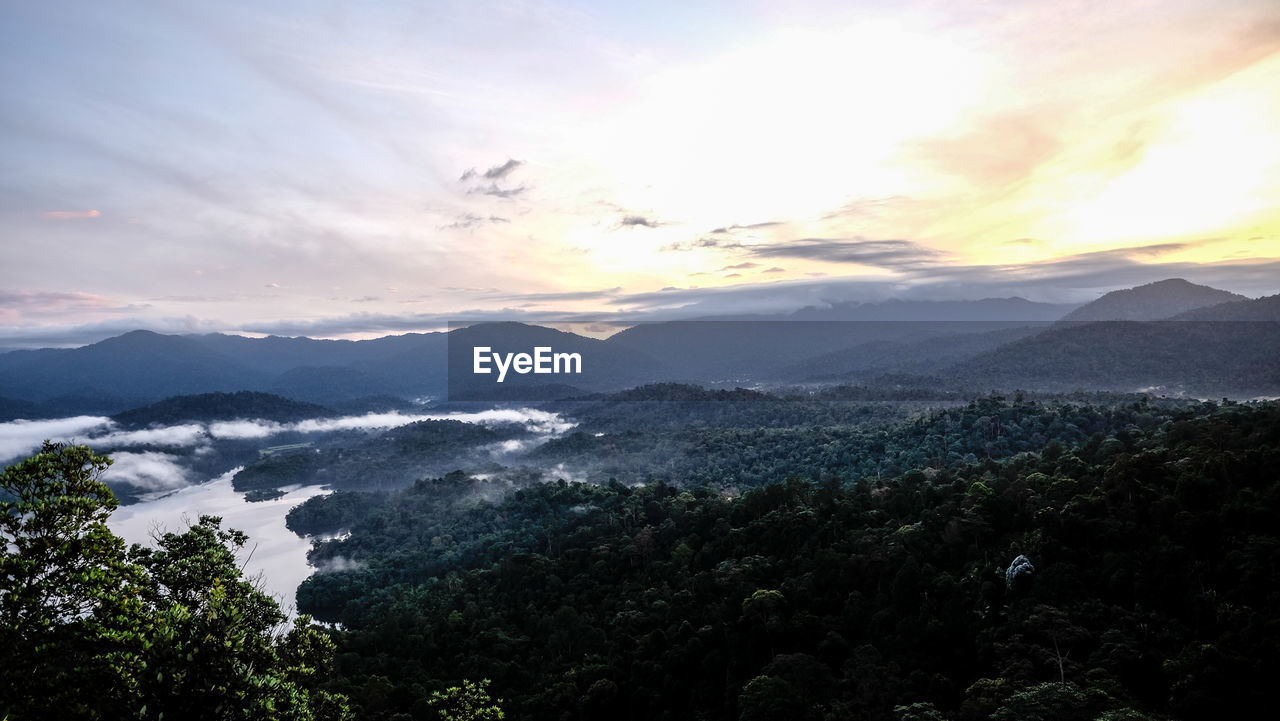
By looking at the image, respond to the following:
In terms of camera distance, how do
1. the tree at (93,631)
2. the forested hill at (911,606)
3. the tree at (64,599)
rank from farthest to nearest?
the forested hill at (911,606)
the tree at (93,631)
the tree at (64,599)

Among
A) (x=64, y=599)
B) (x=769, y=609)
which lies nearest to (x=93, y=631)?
(x=64, y=599)

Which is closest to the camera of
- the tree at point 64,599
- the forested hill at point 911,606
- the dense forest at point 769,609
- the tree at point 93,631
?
the tree at point 64,599

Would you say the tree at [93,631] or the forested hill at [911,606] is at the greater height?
the tree at [93,631]

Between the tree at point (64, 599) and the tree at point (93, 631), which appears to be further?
the tree at point (93, 631)

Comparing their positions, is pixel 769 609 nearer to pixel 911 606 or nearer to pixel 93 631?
pixel 911 606

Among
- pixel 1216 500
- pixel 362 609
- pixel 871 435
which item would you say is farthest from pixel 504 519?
pixel 1216 500

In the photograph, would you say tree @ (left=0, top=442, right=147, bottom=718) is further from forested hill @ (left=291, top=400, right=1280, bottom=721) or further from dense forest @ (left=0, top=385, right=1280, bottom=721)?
forested hill @ (left=291, top=400, right=1280, bottom=721)

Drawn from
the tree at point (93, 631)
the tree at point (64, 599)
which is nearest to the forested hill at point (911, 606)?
the tree at point (93, 631)

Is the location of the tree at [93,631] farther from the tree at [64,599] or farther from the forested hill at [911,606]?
the forested hill at [911,606]

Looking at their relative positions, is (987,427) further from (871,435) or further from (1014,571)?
(1014,571)
